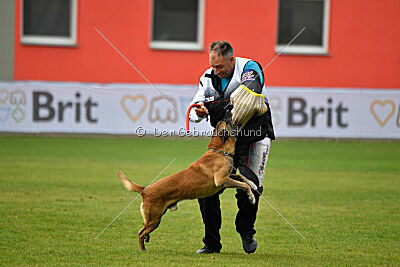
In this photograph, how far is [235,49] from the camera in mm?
20734

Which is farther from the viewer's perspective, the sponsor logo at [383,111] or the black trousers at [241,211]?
the sponsor logo at [383,111]

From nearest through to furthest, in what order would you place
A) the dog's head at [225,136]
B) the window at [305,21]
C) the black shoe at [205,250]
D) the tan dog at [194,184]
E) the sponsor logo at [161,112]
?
the tan dog at [194,184] < the dog's head at [225,136] < the black shoe at [205,250] < the sponsor logo at [161,112] < the window at [305,21]

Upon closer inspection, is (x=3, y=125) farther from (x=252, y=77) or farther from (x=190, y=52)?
(x=252, y=77)

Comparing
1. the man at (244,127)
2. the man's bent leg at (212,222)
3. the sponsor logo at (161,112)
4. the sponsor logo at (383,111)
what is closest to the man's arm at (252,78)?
the man at (244,127)

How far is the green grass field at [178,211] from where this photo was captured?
6.09m

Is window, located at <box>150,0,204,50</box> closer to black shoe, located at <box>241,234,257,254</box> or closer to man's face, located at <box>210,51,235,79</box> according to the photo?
man's face, located at <box>210,51,235,79</box>

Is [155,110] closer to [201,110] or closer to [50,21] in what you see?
[50,21]

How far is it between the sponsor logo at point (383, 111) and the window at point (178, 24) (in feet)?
19.1

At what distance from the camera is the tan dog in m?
5.91

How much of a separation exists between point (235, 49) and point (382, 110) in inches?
208

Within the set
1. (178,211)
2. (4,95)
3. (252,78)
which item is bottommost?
(178,211)

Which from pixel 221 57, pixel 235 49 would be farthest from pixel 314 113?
pixel 221 57

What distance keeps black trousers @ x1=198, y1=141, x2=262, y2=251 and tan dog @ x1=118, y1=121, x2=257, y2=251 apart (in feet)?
0.49

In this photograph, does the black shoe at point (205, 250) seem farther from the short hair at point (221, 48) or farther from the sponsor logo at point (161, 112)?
the sponsor logo at point (161, 112)
